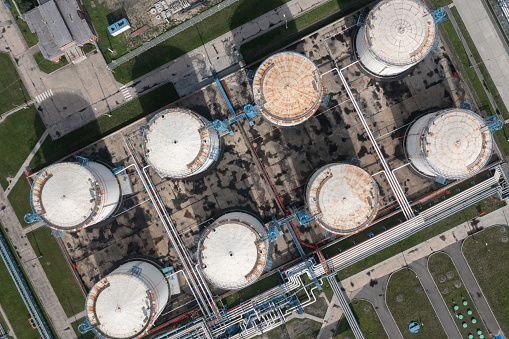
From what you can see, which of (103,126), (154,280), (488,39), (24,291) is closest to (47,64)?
(103,126)

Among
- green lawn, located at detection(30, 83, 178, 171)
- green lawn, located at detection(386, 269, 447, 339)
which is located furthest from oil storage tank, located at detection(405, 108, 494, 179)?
green lawn, located at detection(30, 83, 178, 171)

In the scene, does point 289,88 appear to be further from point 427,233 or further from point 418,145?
point 427,233

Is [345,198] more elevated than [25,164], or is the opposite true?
[25,164]

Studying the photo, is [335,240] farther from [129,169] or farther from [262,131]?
[129,169]

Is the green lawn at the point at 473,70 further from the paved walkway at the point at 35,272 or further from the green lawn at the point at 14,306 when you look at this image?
the green lawn at the point at 14,306

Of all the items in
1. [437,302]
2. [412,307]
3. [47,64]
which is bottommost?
[437,302]

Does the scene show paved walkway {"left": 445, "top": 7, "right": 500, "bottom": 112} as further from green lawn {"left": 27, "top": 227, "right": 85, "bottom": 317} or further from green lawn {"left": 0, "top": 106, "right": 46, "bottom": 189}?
green lawn {"left": 27, "top": 227, "right": 85, "bottom": 317}

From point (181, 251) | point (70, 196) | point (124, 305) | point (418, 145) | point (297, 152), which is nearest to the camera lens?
point (124, 305)
